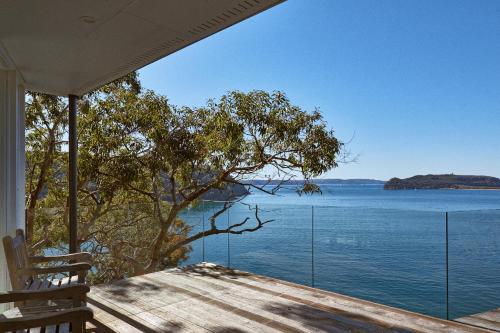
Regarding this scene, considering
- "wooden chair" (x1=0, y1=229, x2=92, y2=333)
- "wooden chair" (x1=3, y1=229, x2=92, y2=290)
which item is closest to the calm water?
"wooden chair" (x1=3, y1=229, x2=92, y2=290)

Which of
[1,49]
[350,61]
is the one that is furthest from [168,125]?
[350,61]

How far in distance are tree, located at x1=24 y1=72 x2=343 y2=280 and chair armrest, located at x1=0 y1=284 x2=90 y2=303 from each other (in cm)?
390

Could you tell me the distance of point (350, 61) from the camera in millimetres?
21422

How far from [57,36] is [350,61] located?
69.0 feet

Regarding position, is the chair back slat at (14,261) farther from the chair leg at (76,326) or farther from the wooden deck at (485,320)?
the wooden deck at (485,320)

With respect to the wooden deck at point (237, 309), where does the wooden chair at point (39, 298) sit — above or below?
above

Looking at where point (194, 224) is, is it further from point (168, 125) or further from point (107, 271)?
point (168, 125)

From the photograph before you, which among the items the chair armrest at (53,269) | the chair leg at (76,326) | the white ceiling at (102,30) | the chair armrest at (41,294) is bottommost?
the chair leg at (76,326)

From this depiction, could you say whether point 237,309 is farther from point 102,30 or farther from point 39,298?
point 102,30

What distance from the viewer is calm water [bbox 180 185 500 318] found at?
353cm

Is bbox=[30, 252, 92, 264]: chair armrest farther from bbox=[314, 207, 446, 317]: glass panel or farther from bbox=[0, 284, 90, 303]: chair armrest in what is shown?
bbox=[314, 207, 446, 317]: glass panel

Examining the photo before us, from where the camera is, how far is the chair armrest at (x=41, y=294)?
1.83 m

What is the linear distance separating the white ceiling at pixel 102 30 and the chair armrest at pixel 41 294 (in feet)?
4.49

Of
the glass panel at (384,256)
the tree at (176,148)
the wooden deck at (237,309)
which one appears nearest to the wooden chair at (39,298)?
the wooden deck at (237,309)
